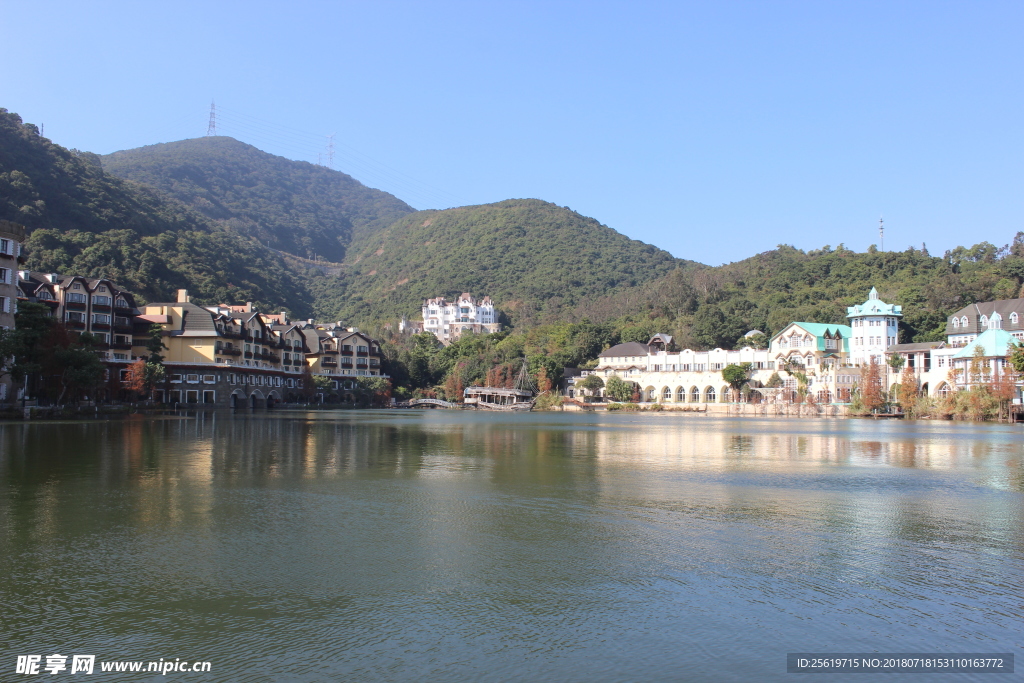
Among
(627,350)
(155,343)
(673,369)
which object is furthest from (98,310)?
(673,369)

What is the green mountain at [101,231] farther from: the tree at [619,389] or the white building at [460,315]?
the tree at [619,389]

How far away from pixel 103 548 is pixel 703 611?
8.64 m

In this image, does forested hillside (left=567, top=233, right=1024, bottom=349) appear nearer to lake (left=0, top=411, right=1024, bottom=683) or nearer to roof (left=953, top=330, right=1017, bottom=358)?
roof (left=953, top=330, right=1017, bottom=358)

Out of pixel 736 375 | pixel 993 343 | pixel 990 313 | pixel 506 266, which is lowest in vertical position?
pixel 736 375

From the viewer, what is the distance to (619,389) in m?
90.6

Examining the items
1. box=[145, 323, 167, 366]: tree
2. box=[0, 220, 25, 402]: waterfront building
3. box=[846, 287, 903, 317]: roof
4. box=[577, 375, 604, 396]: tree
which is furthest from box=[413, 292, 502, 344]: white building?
box=[0, 220, 25, 402]: waterfront building

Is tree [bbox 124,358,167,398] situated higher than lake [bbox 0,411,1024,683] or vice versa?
tree [bbox 124,358,167,398]

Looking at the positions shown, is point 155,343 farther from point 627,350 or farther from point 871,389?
point 871,389

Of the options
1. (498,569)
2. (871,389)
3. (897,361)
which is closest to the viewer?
(498,569)

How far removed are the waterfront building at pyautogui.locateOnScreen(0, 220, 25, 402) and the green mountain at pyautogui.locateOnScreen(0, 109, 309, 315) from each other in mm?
33650

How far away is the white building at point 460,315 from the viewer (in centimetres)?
14250

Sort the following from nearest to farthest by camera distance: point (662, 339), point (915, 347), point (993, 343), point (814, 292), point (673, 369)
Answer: point (993, 343)
point (915, 347)
point (673, 369)
point (662, 339)
point (814, 292)

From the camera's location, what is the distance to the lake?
7598 mm

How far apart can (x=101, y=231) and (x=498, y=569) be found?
95.0 metres
